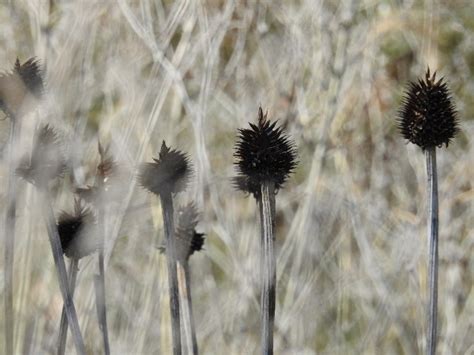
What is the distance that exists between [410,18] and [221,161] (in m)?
0.59

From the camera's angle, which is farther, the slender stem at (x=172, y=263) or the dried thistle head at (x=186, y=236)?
the dried thistle head at (x=186, y=236)

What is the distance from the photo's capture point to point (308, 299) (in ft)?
5.47

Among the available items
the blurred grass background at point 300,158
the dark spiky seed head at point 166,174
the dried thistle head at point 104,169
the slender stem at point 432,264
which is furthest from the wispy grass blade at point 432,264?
the blurred grass background at point 300,158

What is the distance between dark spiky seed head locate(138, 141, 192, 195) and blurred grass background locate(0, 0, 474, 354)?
0.66 m

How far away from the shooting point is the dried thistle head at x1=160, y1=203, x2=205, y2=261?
85 centimetres

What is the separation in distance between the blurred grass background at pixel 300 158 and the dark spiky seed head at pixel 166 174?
659mm

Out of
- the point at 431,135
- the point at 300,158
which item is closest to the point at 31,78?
the point at 431,135

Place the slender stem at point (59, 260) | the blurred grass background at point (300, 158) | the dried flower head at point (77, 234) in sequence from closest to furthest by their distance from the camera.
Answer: the slender stem at point (59, 260) < the dried flower head at point (77, 234) < the blurred grass background at point (300, 158)

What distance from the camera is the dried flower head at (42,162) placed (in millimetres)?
675

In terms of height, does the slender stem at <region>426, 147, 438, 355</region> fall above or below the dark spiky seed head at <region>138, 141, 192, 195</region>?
below

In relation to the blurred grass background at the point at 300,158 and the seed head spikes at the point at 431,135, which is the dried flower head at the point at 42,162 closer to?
the seed head spikes at the point at 431,135

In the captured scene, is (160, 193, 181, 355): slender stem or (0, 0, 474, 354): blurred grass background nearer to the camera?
(160, 193, 181, 355): slender stem

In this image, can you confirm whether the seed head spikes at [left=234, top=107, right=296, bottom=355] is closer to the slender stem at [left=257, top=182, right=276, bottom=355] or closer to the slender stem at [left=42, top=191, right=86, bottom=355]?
the slender stem at [left=257, top=182, right=276, bottom=355]

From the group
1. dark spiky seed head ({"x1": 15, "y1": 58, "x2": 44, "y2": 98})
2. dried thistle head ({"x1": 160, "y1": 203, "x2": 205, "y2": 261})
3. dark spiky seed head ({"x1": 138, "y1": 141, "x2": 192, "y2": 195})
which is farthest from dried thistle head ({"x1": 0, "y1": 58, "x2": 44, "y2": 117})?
dried thistle head ({"x1": 160, "y1": 203, "x2": 205, "y2": 261})
